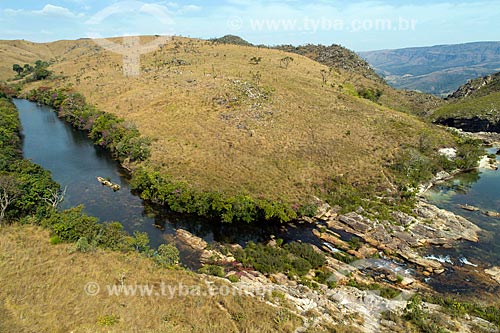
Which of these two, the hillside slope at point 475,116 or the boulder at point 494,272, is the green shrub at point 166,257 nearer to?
the boulder at point 494,272

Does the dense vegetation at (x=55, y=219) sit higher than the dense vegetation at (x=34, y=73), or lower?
lower

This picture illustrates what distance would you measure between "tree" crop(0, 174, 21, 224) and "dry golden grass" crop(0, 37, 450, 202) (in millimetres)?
19873

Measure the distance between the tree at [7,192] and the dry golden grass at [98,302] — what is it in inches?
182

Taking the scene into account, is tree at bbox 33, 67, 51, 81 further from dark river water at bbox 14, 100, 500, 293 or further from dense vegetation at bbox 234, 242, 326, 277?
dense vegetation at bbox 234, 242, 326, 277

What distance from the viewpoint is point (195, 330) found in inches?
774

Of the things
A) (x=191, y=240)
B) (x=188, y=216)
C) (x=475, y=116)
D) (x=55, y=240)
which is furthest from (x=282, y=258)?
(x=475, y=116)

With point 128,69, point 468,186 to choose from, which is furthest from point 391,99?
point 128,69

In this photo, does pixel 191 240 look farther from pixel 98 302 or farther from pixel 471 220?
pixel 471 220

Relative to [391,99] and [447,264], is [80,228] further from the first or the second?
[391,99]

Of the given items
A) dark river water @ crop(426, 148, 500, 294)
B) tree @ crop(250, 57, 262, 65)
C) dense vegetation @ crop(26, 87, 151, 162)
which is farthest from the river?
tree @ crop(250, 57, 262, 65)

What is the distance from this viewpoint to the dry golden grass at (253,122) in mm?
47969

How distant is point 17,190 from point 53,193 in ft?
12.3

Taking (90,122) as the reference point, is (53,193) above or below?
below

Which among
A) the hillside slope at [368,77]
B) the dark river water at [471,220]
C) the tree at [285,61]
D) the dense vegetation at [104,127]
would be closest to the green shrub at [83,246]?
the dense vegetation at [104,127]
